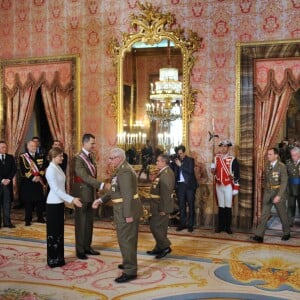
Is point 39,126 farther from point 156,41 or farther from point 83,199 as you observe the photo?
point 83,199

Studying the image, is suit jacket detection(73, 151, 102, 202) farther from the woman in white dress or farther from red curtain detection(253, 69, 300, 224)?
red curtain detection(253, 69, 300, 224)

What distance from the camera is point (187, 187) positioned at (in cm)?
730

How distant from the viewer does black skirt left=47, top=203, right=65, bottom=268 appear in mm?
5406

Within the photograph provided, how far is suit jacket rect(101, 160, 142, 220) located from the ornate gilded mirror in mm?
3007

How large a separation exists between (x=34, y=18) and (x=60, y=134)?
2.23 m

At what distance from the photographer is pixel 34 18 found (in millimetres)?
8812

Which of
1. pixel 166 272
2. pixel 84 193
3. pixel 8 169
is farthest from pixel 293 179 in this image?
pixel 8 169

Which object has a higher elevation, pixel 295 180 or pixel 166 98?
pixel 166 98

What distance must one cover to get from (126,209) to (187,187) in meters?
2.62

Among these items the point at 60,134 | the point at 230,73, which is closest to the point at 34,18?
Result: the point at 60,134

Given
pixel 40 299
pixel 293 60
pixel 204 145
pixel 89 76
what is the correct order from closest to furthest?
1. pixel 40 299
2. pixel 293 60
3. pixel 204 145
4. pixel 89 76

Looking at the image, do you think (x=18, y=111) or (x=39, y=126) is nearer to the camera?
(x=18, y=111)

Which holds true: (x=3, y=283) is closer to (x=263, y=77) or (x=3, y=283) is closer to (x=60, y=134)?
(x=60, y=134)

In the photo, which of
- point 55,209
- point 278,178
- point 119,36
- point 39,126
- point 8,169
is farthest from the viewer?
point 39,126
